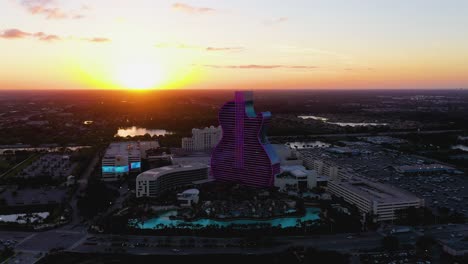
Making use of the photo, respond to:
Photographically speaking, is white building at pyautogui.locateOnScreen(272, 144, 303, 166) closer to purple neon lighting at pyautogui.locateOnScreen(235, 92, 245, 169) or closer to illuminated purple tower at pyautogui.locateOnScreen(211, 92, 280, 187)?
illuminated purple tower at pyautogui.locateOnScreen(211, 92, 280, 187)

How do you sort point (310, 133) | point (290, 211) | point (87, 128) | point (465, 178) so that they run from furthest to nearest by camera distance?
point (87, 128)
point (310, 133)
point (465, 178)
point (290, 211)

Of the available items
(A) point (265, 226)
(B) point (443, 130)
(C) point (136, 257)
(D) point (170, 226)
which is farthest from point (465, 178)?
(B) point (443, 130)

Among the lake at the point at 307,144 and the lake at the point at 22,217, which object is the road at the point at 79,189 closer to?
the lake at the point at 22,217

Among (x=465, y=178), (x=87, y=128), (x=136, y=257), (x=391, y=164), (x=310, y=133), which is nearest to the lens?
(x=136, y=257)

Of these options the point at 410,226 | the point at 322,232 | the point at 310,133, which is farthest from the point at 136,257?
the point at 310,133

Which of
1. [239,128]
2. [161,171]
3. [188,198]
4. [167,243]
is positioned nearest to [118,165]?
[161,171]

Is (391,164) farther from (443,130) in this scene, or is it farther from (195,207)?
(443,130)

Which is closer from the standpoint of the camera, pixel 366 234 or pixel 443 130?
pixel 366 234
